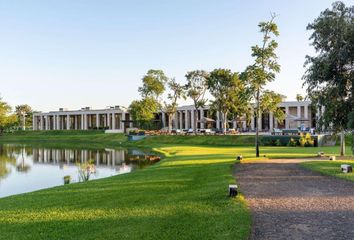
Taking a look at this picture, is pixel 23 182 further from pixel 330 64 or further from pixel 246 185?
pixel 330 64

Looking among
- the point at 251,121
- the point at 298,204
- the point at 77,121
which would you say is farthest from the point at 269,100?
the point at 77,121

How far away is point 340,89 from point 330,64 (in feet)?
4.18

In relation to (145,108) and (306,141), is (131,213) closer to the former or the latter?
(306,141)

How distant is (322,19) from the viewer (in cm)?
1736

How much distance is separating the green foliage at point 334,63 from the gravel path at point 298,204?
3.81 m

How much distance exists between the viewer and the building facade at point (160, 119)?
72.1m

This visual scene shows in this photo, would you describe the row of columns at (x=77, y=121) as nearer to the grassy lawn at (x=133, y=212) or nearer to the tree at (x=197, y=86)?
the tree at (x=197, y=86)

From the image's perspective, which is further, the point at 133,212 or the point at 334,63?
the point at 334,63

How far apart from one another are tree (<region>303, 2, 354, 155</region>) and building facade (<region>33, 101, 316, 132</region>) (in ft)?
148

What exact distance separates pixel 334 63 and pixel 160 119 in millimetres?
74018

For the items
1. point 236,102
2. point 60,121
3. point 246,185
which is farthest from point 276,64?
point 60,121

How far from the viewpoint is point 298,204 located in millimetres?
9641

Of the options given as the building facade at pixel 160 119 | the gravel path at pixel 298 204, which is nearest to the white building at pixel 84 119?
the building facade at pixel 160 119

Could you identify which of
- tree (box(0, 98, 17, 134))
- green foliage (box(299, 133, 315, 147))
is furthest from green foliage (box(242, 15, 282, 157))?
tree (box(0, 98, 17, 134))
